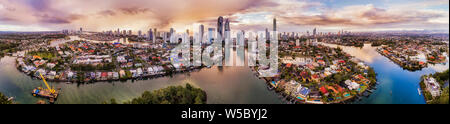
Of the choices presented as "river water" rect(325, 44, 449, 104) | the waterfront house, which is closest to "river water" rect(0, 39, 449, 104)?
"river water" rect(325, 44, 449, 104)

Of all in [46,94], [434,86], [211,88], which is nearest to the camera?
[46,94]

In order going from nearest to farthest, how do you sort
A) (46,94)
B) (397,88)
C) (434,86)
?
(46,94), (434,86), (397,88)

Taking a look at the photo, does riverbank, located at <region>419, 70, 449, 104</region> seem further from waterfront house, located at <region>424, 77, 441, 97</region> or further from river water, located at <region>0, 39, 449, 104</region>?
river water, located at <region>0, 39, 449, 104</region>

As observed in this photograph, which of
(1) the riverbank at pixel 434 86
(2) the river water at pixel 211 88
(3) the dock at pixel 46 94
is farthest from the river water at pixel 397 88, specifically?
(3) the dock at pixel 46 94

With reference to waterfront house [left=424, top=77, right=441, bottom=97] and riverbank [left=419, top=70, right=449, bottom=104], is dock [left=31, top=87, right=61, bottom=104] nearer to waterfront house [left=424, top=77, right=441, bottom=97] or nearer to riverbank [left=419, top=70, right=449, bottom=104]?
riverbank [left=419, top=70, right=449, bottom=104]

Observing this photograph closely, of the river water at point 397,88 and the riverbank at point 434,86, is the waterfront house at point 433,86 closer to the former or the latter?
the riverbank at point 434,86

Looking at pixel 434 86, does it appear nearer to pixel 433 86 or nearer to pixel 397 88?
pixel 433 86

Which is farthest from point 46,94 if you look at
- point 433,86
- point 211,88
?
point 433,86

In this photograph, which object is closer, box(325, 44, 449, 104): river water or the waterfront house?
the waterfront house

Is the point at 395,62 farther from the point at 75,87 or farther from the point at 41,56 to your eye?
the point at 41,56
